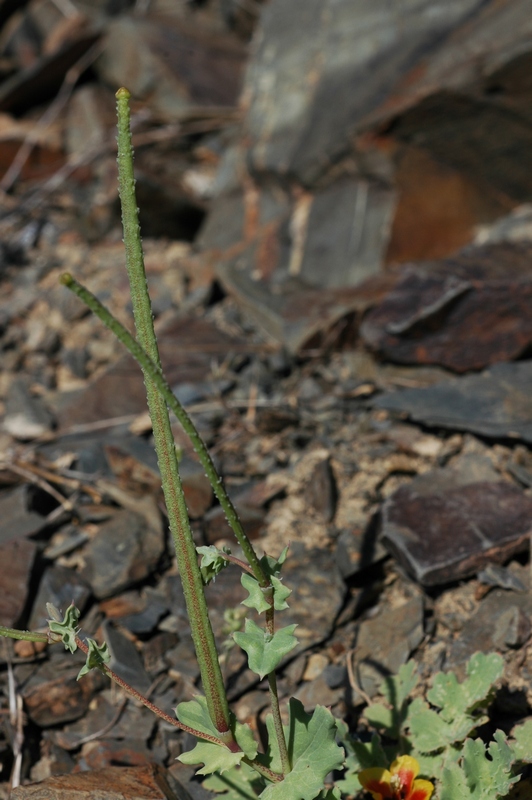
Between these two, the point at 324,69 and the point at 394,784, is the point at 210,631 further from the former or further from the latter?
the point at 324,69

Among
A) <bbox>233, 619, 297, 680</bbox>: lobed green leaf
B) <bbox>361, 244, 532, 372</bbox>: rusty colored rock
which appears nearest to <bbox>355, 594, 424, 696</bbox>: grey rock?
<bbox>233, 619, 297, 680</bbox>: lobed green leaf

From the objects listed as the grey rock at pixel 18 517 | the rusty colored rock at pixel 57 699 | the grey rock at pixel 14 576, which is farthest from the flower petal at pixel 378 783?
Answer: the grey rock at pixel 18 517

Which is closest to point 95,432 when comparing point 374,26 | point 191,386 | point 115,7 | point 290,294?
point 191,386

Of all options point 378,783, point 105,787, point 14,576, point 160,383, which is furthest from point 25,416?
point 160,383

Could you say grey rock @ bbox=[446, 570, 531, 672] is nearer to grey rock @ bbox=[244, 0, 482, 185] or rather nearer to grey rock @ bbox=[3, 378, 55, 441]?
grey rock @ bbox=[3, 378, 55, 441]

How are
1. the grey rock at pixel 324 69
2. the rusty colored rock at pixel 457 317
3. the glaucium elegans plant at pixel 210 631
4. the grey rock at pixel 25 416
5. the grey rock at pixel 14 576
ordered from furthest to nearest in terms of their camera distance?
the grey rock at pixel 324 69
the grey rock at pixel 25 416
the rusty colored rock at pixel 457 317
the grey rock at pixel 14 576
the glaucium elegans plant at pixel 210 631

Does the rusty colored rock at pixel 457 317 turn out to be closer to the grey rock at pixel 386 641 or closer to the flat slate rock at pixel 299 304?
the flat slate rock at pixel 299 304

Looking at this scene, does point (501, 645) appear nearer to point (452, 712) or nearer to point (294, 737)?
point (452, 712)
